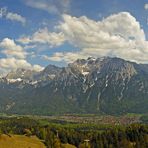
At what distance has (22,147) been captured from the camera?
196m

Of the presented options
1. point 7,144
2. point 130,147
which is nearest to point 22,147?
point 7,144

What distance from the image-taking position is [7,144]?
199125 millimetres

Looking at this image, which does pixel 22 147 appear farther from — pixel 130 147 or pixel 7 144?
pixel 130 147

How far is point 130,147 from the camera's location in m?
199

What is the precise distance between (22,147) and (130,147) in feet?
205

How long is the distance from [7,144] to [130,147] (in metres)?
71.8

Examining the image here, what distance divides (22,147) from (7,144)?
32.7 feet
